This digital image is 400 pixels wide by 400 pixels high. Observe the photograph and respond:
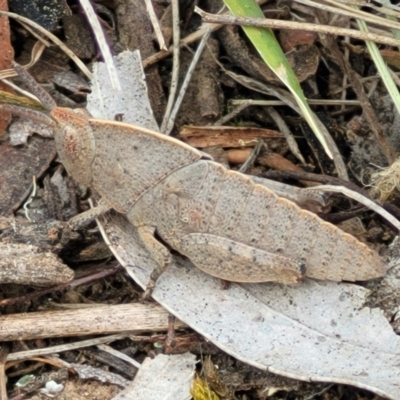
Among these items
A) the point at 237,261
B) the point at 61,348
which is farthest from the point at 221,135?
the point at 61,348

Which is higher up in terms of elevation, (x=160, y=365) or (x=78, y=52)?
(x=78, y=52)

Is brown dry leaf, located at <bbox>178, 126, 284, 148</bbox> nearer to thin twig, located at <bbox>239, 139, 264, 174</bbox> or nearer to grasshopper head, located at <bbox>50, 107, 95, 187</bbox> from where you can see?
thin twig, located at <bbox>239, 139, 264, 174</bbox>

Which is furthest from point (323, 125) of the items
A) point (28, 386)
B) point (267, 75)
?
point (28, 386)

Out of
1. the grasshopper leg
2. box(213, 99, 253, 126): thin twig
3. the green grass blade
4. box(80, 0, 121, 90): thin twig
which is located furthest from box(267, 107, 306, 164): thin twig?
the grasshopper leg

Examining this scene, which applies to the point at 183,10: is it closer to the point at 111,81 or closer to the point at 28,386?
the point at 111,81

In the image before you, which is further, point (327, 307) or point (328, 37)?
point (328, 37)

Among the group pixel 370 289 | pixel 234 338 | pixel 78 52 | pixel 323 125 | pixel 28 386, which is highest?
pixel 78 52

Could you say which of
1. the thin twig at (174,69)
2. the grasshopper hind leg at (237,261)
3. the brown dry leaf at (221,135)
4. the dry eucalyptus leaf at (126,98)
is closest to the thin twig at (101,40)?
the dry eucalyptus leaf at (126,98)
